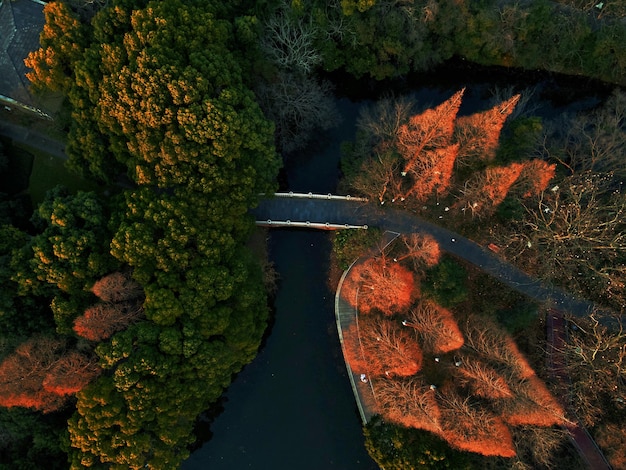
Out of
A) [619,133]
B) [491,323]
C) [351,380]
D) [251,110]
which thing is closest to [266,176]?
[251,110]

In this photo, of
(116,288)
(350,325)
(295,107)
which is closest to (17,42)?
(116,288)

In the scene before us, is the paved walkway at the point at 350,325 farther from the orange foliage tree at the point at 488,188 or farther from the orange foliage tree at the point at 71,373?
the orange foliage tree at the point at 71,373

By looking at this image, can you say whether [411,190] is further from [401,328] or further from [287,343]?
[287,343]

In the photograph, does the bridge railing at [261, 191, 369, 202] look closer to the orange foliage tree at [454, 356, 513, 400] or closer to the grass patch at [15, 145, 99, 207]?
the orange foliage tree at [454, 356, 513, 400]

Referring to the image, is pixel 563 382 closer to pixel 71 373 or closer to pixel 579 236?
pixel 579 236

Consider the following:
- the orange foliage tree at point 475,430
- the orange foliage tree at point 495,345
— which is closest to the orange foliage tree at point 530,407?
the orange foliage tree at point 495,345
